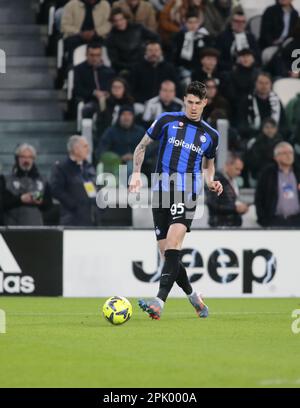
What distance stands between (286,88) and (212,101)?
5.62 ft

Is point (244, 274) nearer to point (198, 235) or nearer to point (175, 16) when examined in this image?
point (198, 235)

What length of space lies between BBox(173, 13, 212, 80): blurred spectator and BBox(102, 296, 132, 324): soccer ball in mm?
9399

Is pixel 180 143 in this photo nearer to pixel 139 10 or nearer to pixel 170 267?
pixel 170 267

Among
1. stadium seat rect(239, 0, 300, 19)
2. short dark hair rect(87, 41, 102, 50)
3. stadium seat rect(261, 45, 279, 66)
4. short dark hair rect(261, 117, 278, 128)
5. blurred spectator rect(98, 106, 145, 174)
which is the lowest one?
blurred spectator rect(98, 106, 145, 174)

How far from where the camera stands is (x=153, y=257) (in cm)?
1706

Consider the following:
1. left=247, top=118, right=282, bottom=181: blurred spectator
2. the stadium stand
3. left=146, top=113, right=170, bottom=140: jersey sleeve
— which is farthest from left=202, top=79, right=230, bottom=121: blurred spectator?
left=146, top=113, right=170, bottom=140: jersey sleeve

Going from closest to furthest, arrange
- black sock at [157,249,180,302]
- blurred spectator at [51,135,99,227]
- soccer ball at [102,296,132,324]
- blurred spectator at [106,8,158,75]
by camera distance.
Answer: soccer ball at [102,296,132,324] → black sock at [157,249,180,302] → blurred spectator at [51,135,99,227] → blurred spectator at [106,8,158,75]

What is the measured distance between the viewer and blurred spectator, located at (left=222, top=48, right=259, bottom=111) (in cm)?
2055

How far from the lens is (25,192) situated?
17828mm

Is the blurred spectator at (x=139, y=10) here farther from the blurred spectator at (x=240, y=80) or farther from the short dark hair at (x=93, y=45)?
the blurred spectator at (x=240, y=80)

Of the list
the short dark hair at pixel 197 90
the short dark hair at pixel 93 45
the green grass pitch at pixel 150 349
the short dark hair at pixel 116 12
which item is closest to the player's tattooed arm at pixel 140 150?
the short dark hair at pixel 197 90

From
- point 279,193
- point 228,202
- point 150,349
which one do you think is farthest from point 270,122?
point 150,349

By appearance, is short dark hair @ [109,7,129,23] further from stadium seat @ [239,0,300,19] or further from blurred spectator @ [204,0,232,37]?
stadium seat @ [239,0,300,19]

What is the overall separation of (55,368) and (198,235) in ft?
27.1
